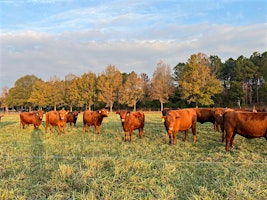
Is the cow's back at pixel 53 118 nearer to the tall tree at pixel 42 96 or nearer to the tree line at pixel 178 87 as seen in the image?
the tree line at pixel 178 87

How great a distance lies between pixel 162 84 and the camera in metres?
49.4

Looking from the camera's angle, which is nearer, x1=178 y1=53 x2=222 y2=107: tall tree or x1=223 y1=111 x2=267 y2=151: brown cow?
x1=223 y1=111 x2=267 y2=151: brown cow

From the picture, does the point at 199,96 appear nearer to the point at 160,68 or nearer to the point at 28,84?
the point at 160,68

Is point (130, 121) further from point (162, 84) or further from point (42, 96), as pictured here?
point (42, 96)

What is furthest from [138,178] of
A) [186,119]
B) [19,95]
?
[19,95]

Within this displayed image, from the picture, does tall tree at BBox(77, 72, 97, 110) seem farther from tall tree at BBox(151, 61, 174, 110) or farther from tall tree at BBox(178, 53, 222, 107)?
tall tree at BBox(178, 53, 222, 107)

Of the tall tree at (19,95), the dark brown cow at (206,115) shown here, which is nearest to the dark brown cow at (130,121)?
the dark brown cow at (206,115)

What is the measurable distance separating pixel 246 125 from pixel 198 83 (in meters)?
35.2

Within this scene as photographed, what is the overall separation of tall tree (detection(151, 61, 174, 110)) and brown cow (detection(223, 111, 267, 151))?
129 ft

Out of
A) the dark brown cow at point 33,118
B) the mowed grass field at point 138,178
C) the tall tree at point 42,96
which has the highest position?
the tall tree at point 42,96

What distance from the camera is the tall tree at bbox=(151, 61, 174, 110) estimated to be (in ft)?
161

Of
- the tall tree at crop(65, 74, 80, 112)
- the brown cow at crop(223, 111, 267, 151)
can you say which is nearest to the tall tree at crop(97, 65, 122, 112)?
the tall tree at crop(65, 74, 80, 112)

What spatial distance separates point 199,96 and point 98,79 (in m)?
22.9

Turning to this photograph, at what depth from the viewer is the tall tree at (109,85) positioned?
52.2m
